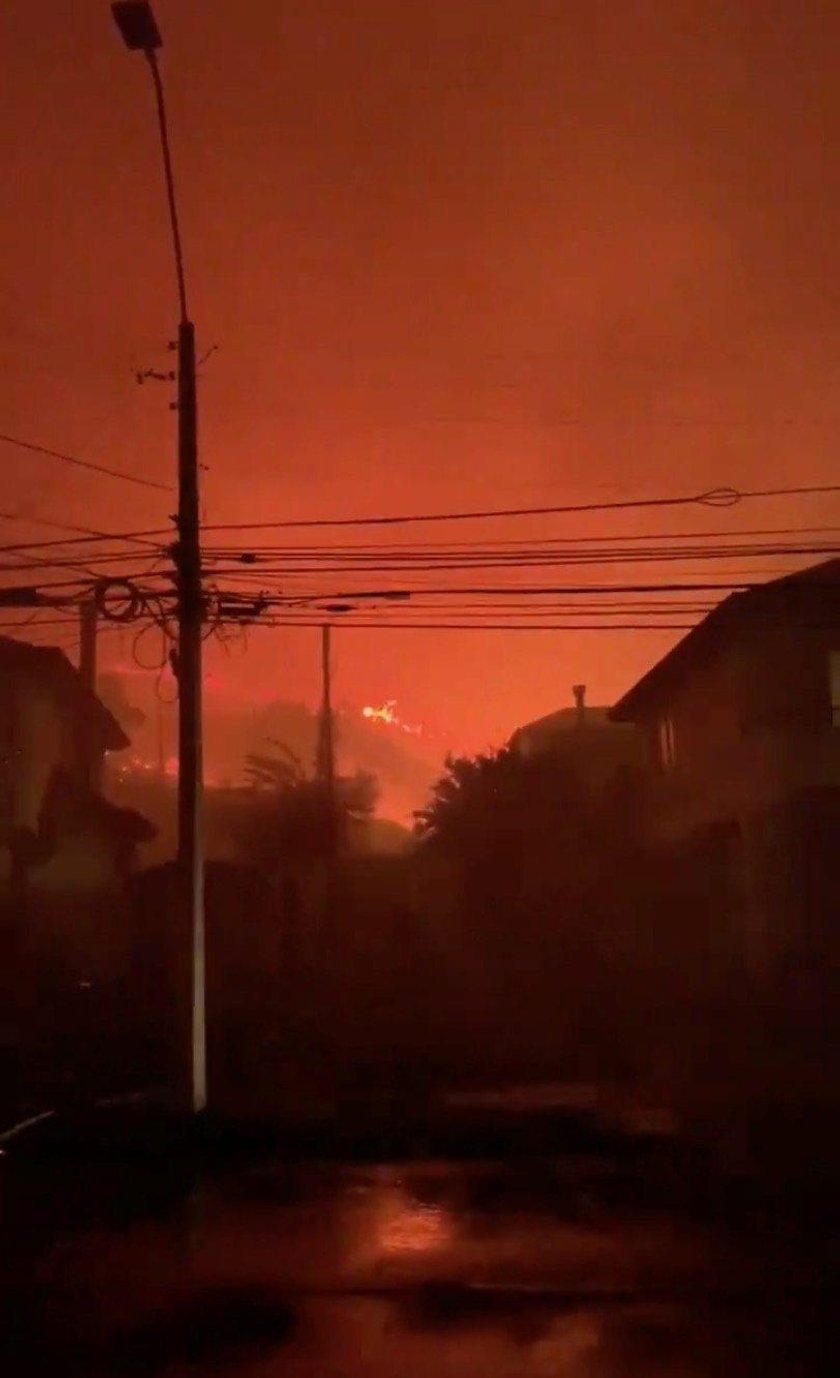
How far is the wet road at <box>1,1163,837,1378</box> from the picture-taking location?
7594 millimetres

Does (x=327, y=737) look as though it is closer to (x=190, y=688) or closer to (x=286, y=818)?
(x=286, y=818)

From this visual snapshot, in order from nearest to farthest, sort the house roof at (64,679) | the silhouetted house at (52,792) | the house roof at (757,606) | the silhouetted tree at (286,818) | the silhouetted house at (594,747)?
1. the house roof at (757,606)
2. the silhouetted house at (52,792)
3. the house roof at (64,679)
4. the silhouetted house at (594,747)
5. the silhouetted tree at (286,818)

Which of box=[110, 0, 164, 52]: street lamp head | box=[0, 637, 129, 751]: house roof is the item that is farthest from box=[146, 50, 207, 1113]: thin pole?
box=[0, 637, 129, 751]: house roof

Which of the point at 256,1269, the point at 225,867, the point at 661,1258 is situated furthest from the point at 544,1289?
the point at 225,867

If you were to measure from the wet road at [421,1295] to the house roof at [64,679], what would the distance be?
23.4m

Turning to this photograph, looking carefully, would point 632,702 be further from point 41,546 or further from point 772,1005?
point 41,546

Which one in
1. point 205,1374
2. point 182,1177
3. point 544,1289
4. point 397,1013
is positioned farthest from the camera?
point 397,1013

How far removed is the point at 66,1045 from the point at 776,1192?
12.4 metres

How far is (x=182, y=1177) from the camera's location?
13.2 metres

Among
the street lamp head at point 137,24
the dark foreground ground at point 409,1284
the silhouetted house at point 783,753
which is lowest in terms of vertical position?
the dark foreground ground at point 409,1284

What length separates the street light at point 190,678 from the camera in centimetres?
1523

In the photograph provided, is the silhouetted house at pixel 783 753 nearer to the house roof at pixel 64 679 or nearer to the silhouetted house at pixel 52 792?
the silhouetted house at pixel 52 792

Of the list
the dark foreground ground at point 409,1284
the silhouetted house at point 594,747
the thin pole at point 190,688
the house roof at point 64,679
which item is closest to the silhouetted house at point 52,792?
the house roof at point 64,679

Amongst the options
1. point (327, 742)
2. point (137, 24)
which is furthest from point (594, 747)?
point (137, 24)
